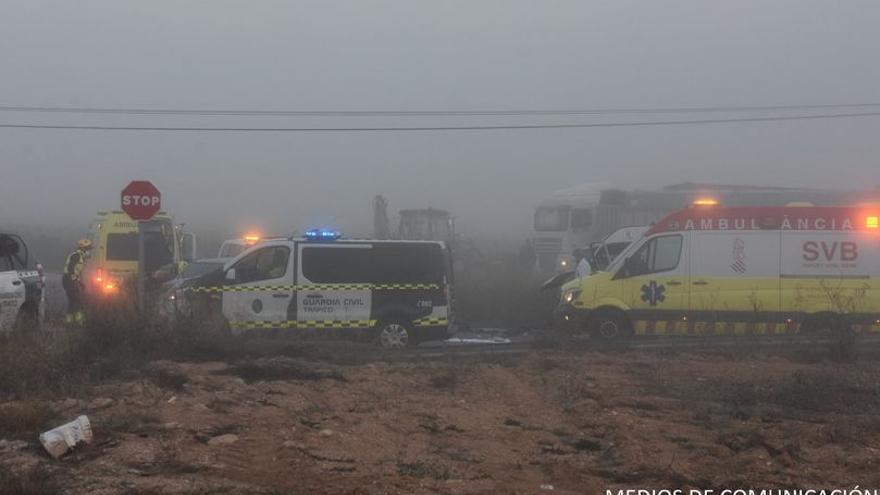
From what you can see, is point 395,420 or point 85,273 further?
point 85,273

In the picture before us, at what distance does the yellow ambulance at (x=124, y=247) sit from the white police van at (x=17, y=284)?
14.4 ft

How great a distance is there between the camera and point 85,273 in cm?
1844

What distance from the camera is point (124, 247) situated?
1970 centimetres

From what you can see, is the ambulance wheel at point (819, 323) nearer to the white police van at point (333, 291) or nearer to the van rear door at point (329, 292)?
the white police van at point (333, 291)

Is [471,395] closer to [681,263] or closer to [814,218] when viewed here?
[681,263]

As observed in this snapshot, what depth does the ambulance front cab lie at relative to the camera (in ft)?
47.3

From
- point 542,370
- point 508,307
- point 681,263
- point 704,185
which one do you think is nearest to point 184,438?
point 542,370

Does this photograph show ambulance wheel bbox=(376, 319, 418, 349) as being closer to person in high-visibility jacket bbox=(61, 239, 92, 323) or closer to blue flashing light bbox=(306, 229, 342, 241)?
blue flashing light bbox=(306, 229, 342, 241)

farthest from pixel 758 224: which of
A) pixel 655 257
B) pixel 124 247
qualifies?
pixel 124 247

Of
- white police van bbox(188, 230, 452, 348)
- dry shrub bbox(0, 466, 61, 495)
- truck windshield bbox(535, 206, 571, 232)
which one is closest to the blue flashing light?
white police van bbox(188, 230, 452, 348)

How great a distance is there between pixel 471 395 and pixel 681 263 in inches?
265

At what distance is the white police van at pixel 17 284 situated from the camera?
1209cm

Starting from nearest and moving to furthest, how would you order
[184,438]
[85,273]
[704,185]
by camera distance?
1. [184,438]
2. [85,273]
3. [704,185]

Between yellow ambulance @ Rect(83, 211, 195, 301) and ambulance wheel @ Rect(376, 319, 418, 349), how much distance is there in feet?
22.5
